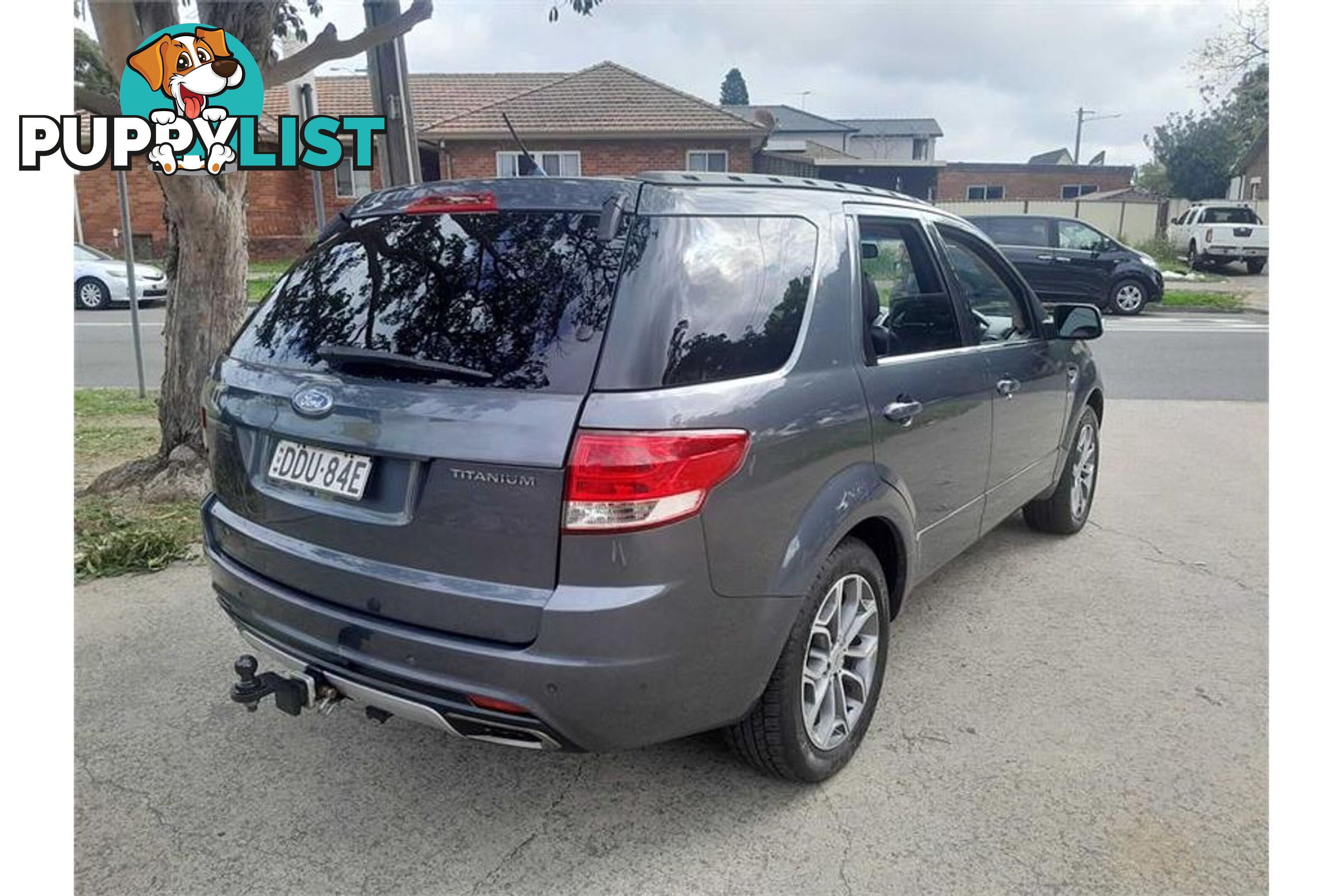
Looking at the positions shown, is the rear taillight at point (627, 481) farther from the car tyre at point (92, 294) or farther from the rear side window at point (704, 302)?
the car tyre at point (92, 294)

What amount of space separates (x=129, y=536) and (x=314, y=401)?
307 centimetres

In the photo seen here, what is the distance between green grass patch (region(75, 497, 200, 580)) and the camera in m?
4.62

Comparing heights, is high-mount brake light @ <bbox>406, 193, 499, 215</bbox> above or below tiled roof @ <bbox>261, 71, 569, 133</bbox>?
below

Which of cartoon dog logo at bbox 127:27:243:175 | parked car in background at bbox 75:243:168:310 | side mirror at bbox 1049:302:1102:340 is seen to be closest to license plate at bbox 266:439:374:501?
side mirror at bbox 1049:302:1102:340

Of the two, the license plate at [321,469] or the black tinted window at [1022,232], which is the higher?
the black tinted window at [1022,232]

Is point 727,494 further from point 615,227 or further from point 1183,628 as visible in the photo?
point 1183,628

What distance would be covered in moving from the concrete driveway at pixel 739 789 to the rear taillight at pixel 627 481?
3.39 ft

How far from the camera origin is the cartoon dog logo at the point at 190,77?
17.5 ft

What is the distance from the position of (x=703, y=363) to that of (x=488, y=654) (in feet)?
2.92

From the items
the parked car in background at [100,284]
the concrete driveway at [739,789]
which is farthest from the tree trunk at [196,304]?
the parked car in background at [100,284]

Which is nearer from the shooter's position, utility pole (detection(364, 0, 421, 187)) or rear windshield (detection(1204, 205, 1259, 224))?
utility pole (detection(364, 0, 421, 187))

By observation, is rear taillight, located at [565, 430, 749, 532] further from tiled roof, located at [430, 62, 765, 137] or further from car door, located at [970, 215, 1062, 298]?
tiled roof, located at [430, 62, 765, 137]

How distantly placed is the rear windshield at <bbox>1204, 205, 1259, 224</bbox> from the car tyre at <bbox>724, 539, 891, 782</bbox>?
29.0 metres

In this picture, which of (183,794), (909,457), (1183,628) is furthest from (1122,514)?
(183,794)
